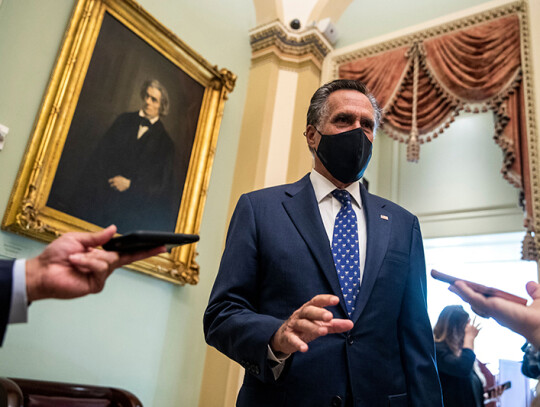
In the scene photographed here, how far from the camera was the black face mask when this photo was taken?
1867 millimetres

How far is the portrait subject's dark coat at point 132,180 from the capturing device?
3098 millimetres

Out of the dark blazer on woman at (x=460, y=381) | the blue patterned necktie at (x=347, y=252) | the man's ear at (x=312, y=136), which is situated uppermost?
the man's ear at (x=312, y=136)

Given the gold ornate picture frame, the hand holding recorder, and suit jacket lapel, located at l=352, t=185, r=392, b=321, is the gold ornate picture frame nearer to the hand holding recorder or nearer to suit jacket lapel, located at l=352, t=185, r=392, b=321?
suit jacket lapel, located at l=352, t=185, r=392, b=321

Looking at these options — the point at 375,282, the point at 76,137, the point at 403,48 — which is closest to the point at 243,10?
the point at 403,48

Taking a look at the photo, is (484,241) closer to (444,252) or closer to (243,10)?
(444,252)

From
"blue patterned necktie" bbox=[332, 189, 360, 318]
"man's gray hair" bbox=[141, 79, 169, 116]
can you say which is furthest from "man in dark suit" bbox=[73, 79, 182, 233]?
"blue patterned necktie" bbox=[332, 189, 360, 318]

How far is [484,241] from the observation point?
6.76 meters

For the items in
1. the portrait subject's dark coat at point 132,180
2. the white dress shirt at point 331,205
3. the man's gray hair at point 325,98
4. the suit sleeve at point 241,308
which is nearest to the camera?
the suit sleeve at point 241,308

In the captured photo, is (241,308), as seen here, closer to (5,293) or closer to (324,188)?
(324,188)

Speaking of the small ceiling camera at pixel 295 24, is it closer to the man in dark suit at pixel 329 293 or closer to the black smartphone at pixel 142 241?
the man in dark suit at pixel 329 293

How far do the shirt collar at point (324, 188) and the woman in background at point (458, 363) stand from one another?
257 centimetres

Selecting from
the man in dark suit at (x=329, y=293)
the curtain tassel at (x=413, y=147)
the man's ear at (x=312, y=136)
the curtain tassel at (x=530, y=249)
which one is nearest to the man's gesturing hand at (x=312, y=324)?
the man in dark suit at (x=329, y=293)

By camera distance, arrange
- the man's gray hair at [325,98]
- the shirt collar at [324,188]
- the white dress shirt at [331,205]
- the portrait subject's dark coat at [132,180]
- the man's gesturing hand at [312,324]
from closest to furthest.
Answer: the man's gesturing hand at [312,324], the white dress shirt at [331,205], the shirt collar at [324,188], the man's gray hair at [325,98], the portrait subject's dark coat at [132,180]

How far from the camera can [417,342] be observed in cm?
160
